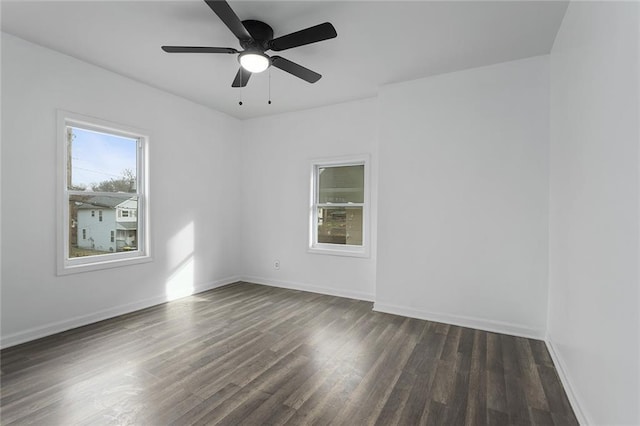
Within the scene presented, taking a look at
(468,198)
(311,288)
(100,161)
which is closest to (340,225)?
(311,288)

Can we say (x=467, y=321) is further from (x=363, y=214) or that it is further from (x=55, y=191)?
(x=55, y=191)

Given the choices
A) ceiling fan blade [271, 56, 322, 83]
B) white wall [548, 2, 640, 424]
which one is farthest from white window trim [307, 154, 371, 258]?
white wall [548, 2, 640, 424]

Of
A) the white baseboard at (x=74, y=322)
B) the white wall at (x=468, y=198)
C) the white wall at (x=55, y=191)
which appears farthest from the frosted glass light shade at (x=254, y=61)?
the white baseboard at (x=74, y=322)

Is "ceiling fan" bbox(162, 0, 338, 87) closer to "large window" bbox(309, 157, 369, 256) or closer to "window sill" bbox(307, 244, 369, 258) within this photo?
"large window" bbox(309, 157, 369, 256)

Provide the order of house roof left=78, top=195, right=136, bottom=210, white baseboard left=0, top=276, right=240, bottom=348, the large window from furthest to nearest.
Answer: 1. the large window
2. house roof left=78, top=195, right=136, bottom=210
3. white baseboard left=0, top=276, right=240, bottom=348

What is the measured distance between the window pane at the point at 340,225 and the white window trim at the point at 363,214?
77 mm

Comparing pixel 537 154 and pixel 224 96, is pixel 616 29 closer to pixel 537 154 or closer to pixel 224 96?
pixel 537 154

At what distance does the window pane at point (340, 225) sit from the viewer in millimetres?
4660

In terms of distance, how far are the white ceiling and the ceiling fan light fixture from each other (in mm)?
297

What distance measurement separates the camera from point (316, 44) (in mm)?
2939

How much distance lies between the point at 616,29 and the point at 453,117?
80.0 inches

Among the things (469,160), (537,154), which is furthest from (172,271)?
(537,154)

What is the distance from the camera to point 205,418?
1.88 m

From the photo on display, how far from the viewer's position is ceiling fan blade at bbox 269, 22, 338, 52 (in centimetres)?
220
